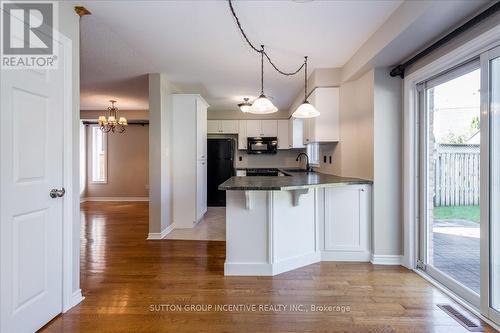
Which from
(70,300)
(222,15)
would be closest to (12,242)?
(70,300)

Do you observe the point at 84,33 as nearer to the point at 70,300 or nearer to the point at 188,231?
the point at 70,300

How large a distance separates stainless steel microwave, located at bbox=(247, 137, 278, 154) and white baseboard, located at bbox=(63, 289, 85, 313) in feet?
15.7

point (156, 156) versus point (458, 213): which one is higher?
point (156, 156)

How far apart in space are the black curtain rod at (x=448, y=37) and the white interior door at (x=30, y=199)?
303 centimetres

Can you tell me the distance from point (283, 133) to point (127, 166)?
463 centimetres

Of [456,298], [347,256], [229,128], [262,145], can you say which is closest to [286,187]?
[347,256]

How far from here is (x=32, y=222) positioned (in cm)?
172

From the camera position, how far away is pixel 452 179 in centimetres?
244

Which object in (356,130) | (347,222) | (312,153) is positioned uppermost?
(356,130)

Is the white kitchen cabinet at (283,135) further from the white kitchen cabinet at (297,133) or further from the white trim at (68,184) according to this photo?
the white trim at (68,184)

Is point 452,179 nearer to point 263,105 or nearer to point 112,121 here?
point 263,105

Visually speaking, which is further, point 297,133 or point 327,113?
point 297,133

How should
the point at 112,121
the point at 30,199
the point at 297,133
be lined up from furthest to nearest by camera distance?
the point at 297,133, the point at 112,121, the point at 30,199

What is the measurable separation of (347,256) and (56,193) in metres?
2.93
